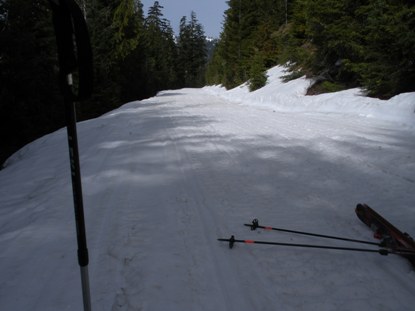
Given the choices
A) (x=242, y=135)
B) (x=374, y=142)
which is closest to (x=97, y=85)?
(x=242, y=135)

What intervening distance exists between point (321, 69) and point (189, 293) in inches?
645

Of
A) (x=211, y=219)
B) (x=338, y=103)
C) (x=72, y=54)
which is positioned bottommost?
(x=211, y=219)

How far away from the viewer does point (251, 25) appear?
35.4 m

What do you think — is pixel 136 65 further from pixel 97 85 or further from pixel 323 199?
pixel 323 199

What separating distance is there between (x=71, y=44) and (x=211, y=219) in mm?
2940

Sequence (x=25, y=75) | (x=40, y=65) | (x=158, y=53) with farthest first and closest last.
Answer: (x=158, y=53)
(x=40, y=65)
(x=25, y=75)

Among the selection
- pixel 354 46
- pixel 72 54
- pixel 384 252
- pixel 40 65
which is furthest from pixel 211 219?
pixel 40 65

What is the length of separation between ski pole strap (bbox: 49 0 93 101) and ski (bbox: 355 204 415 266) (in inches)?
126

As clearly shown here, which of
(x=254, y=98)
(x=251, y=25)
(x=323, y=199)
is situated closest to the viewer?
(x=323, y=199)

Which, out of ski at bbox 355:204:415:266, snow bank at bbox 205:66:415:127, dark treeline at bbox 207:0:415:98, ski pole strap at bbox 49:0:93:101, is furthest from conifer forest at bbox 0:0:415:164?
ski pole strap at bbox 49:0:93:101

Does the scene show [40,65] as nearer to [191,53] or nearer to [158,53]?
[158,53]

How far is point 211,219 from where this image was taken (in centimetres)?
430

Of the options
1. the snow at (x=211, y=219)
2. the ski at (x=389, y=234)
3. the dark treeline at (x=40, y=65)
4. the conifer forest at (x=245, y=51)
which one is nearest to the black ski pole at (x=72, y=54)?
the snow at (x=211, y=219)

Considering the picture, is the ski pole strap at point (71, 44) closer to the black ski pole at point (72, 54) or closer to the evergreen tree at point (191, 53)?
the black ski pole at point (72, 54)
